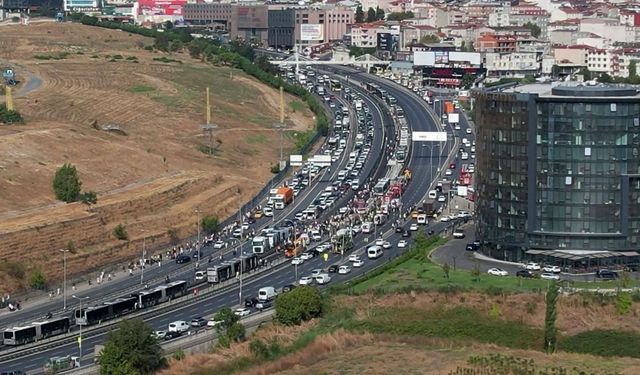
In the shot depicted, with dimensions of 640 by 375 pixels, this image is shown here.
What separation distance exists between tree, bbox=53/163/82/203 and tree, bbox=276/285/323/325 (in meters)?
19.6

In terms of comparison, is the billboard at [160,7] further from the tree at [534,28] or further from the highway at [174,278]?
the highway at [174,278]

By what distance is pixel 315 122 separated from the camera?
116m

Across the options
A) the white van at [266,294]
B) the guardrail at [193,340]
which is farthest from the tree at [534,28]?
Answer: the guardrail at [193,340]

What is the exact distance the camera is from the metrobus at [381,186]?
9111cm

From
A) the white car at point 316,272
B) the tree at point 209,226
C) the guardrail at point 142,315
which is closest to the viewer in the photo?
the guardrail at point 142,315

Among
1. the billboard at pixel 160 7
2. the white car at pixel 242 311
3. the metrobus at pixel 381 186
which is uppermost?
the billboard at pixel 160 7

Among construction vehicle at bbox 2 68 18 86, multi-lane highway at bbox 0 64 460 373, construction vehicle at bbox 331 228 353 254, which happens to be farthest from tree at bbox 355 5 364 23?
construction vehicle at bbox 331 228 353 254

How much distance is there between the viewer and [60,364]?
54469 mm

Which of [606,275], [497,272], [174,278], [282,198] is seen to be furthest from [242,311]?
[282,198]

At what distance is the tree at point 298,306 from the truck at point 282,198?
25892mm

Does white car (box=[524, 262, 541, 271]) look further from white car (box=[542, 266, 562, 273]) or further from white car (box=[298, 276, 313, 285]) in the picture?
white car (box=[298, 276, 313, 285])

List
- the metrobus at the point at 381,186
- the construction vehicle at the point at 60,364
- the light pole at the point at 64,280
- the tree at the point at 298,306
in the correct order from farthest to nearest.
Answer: the metrobus at the point at 381,186
the light pole at the point at 64,280
the tree at the point at 298,306
the construction vehicle at the point at 60,364

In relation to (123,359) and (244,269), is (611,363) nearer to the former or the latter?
(123,359)

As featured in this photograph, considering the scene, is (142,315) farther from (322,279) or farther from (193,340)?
(322,279)
